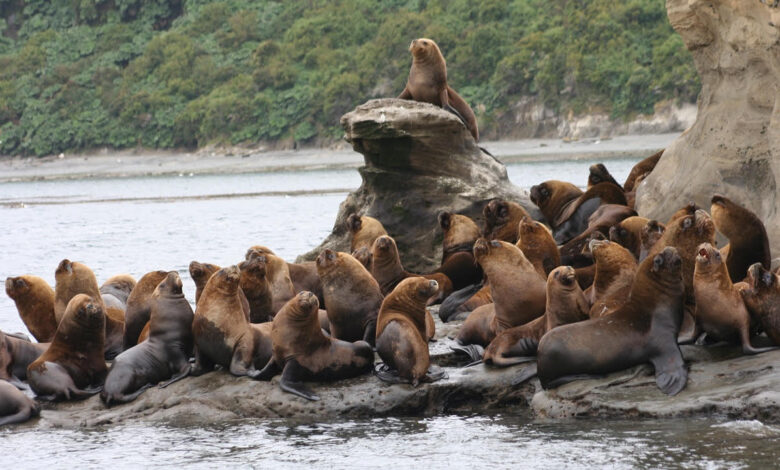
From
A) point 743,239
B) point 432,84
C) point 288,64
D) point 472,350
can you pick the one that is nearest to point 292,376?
point 472,350

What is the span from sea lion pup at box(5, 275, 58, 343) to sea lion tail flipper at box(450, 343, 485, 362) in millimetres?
3581

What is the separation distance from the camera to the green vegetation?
52.2m

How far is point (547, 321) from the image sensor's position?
7.82 m

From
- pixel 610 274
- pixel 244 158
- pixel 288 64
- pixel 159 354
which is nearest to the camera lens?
pixel 610 274

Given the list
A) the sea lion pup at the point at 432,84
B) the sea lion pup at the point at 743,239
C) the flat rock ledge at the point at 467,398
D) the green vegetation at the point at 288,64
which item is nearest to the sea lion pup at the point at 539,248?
the flat rock ledge at the point at 467,398

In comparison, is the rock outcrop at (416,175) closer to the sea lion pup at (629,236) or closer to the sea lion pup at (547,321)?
the sea lion pup at (629,236)

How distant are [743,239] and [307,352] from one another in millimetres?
3174

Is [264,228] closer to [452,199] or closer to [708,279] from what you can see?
[452,199]

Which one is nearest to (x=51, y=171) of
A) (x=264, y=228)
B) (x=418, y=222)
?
(x=264, y=228)

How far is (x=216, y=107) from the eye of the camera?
60.0 m

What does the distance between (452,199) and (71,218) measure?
87.8ft

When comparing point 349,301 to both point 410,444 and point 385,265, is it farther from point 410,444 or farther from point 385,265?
point 410,444

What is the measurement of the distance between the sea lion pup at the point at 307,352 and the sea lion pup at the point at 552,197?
500 cm

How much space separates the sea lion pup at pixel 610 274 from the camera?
7836 millimetres
